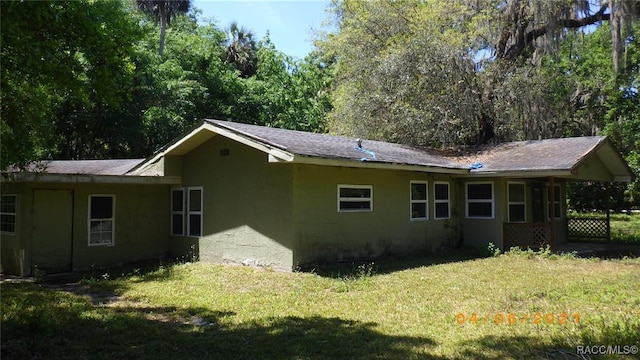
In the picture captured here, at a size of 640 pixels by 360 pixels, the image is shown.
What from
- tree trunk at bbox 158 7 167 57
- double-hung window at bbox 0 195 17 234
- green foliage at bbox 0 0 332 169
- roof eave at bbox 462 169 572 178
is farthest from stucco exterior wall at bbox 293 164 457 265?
tree trunk at bbox 158 7 167 57

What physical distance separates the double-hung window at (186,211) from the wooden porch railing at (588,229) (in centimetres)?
1434

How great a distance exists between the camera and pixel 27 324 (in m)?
6.32

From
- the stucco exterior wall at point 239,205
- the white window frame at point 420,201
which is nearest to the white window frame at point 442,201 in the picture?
the white window frame at point 420,201

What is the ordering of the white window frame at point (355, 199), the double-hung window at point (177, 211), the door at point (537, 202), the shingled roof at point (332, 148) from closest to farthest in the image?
the shingled roof at point (332, 148) → the white window frame at point (355, 199) → the double-hung window at point (177, 211) → the door at point (537, 202)

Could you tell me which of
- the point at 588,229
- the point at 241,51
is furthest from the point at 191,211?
the point at 241,51

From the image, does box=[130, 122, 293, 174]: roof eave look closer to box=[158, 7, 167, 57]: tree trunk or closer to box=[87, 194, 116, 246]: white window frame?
box=[87, 194, 116, 246]: white window frame

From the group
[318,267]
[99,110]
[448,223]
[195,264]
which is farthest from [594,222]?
[99,110]

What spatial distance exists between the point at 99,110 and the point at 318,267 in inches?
623

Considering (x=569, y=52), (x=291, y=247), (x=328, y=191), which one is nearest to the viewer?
(x=291, y=247)

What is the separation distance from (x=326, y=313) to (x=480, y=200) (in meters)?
9.72

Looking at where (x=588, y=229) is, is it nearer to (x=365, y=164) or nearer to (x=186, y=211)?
(x=365, y=164)

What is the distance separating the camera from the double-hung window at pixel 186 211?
44.3 feet

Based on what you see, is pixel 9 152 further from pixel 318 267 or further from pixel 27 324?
pixel 318 267

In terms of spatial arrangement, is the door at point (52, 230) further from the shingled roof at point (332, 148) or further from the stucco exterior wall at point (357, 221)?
the stucco exterior wall at point (357, 221)
